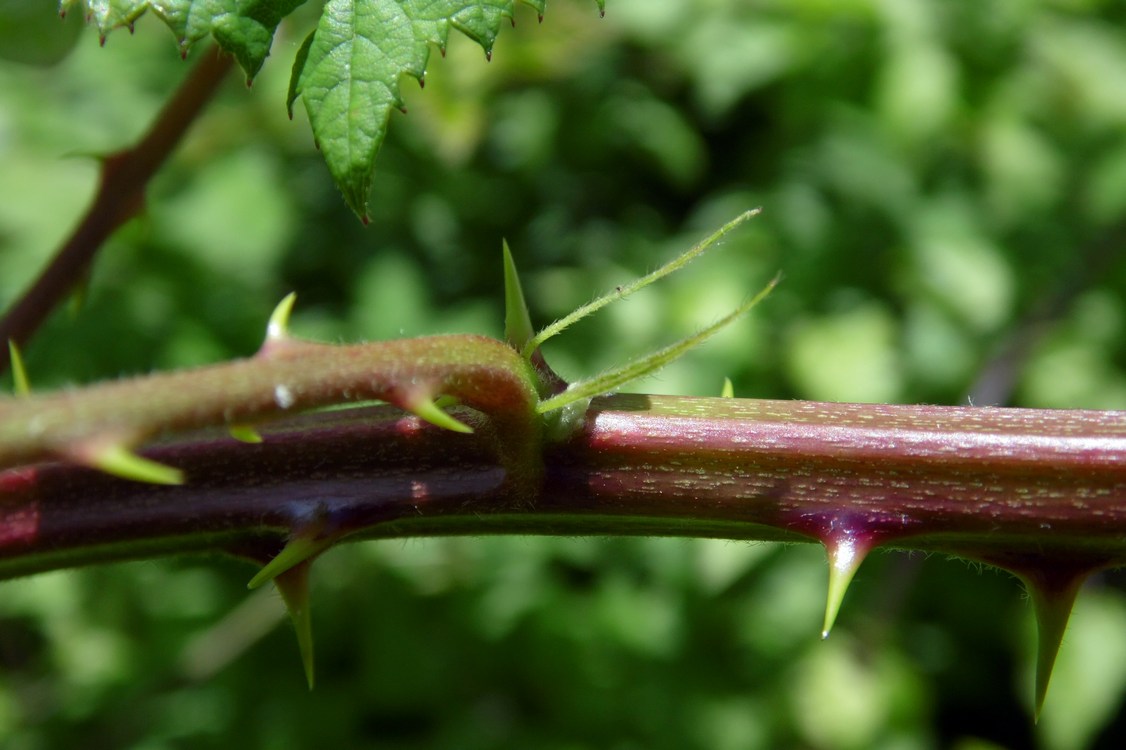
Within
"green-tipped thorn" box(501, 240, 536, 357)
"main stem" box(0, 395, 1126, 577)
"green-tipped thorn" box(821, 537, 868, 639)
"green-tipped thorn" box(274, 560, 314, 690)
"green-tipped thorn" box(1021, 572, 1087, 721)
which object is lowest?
"green-tipped thorn" box(274, 560, 314, 690)

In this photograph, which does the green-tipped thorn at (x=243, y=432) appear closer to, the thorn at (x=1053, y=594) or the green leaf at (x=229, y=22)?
the green leaf at (x=229, y=22)

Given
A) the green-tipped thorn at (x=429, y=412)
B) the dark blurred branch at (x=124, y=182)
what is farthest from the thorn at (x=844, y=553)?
the dark blurred branch at (x=124, y=182)

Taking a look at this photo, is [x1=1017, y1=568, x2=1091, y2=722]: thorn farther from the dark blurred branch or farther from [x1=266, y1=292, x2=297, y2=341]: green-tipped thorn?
the dark blurred branch

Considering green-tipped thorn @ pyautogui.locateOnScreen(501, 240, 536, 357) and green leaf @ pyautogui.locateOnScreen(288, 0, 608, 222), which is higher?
green leaf @ pyautogui.locateOnScreen(288, 0, 608, 222)

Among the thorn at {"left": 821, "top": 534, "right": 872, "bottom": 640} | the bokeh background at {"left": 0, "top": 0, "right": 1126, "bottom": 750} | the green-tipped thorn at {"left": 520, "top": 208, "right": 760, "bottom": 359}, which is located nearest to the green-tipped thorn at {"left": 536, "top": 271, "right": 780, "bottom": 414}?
the green-tipped thorn at {"left": 520, "top": 208, "right": 760, "bottom": 359}

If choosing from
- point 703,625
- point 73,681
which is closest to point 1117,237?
point 703,625

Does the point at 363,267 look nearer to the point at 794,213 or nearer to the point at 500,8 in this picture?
the point at 794,213

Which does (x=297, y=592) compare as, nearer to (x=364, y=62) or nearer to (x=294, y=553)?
(x=294, y=553)
